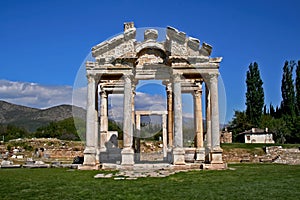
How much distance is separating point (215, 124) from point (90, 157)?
7787 mm

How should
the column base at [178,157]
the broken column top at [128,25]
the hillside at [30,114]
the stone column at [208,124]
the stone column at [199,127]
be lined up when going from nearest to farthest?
the column base at [178,157], the stone column at [208,124], the broken column top at [128,25], the stone column at [199,127], the hillside at [30,114]

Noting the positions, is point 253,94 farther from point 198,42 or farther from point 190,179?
point 190,179

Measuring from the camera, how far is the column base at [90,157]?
20.5 m

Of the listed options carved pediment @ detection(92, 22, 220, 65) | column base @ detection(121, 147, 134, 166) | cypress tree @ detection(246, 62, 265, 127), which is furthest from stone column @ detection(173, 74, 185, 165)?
cypress tree @ detection(246, 62, 265, 127)

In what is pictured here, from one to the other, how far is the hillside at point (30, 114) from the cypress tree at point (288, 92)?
72223 millimetres

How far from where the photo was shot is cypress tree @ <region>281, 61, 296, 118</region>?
193 feet

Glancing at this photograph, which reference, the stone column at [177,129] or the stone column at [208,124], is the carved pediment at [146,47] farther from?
the stone column at [208,124]

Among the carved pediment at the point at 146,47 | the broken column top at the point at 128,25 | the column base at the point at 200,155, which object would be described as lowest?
the column base at the point at 200,155

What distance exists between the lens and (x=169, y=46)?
71.2 feet

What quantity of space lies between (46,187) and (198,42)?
12620mm

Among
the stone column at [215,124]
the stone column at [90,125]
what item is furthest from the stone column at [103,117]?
the stone column at [215,124]

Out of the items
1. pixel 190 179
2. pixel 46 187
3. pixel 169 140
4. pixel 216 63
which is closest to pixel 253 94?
pixel 169 140

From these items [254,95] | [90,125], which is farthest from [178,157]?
[254,95]

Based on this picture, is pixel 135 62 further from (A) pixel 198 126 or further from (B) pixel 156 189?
(B) pixel 156 189
